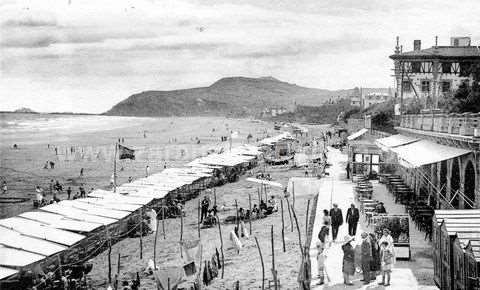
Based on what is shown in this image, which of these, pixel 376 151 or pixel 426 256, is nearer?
pixel 426 256

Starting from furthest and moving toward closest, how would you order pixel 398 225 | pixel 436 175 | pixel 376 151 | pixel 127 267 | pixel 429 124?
pixel 376 151 < pixel 436 175 < pixel 429 124 < pixel 127 267 < pixel 398 225

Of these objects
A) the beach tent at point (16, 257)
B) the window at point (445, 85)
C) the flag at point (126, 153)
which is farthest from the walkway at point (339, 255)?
the window at point (445, 85)

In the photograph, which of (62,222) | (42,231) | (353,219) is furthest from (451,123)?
(42,231)

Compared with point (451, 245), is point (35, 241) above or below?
below

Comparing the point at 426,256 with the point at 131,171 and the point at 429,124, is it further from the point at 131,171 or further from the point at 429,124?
the point at 131,171

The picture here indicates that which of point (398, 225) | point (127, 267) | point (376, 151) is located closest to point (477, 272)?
point (398, 225)

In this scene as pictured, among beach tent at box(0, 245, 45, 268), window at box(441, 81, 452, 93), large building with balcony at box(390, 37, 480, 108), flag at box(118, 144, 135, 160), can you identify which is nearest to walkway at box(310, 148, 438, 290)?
beach tent at box(0, 245, 45, 268)
